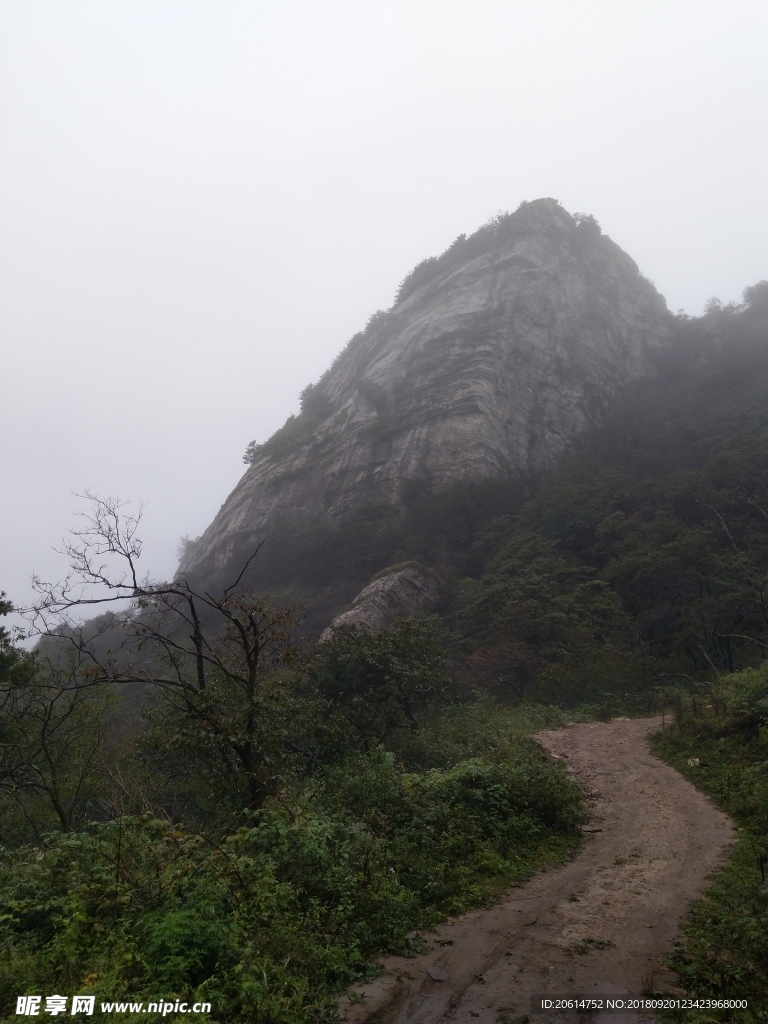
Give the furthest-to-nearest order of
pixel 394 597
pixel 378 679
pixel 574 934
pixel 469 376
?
pixel 469 376 → pixel 394 597 → pixel 378 679 → pixel 574 934

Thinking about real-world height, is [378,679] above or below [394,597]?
below

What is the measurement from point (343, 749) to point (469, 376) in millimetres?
39103

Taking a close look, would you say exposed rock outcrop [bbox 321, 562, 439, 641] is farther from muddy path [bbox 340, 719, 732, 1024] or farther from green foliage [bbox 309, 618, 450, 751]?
muddy path [bbox 340, 719, 732, 1024]

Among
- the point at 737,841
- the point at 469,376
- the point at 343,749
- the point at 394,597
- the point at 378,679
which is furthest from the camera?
the point at 469,376

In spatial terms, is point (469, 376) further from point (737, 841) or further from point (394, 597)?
point (737, 841)

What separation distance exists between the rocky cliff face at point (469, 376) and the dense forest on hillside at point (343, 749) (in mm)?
10243

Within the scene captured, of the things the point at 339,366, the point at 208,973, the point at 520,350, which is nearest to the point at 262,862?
the point at 208,973

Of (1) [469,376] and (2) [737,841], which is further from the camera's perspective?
(1) [469,376]

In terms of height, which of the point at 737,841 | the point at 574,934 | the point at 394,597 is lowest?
the point at 737,841

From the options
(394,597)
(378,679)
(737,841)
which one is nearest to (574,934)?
(737,841)

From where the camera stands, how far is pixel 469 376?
159ft

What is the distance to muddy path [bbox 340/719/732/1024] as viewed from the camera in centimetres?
450

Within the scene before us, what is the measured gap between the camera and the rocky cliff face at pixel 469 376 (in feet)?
154

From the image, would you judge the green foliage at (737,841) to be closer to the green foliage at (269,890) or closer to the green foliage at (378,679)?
the green foliage at (269,890)
